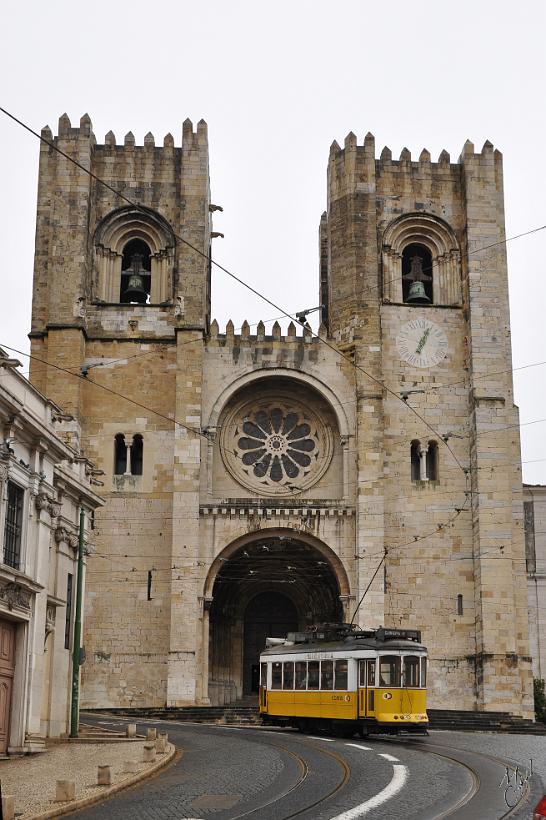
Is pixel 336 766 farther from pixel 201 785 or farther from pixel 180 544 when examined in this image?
pixel 180 544

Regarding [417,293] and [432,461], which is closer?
[432,461]

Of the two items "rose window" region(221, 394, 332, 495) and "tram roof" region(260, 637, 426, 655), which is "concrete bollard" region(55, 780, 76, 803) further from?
"rose window" region(221, 394, 332, 495)

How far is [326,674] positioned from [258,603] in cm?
1607

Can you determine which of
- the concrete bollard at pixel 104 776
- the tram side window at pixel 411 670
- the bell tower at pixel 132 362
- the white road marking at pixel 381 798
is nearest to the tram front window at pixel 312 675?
the tram side window at pixel 411 670

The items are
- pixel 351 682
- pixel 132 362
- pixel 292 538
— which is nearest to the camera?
pixel 351 682

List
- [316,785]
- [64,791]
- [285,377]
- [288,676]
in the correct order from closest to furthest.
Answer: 1. [64,791]
2. [316,785]
3. [288,676]
4. [285,377]

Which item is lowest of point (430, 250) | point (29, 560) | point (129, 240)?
point (29, 560)

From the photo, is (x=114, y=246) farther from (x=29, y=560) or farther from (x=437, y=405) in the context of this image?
(x=29, y=560)

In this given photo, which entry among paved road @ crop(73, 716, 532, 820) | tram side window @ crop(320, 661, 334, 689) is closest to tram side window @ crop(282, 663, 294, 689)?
tram side window @ crop(320, 661, 334, 689)

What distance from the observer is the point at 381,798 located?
1279cm

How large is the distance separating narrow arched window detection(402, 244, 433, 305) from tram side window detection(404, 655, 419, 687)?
1802 cm

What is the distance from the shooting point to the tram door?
24177 millimetres

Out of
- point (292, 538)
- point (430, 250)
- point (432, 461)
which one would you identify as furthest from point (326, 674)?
point (430, 250)

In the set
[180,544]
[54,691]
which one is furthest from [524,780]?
[180,544]
